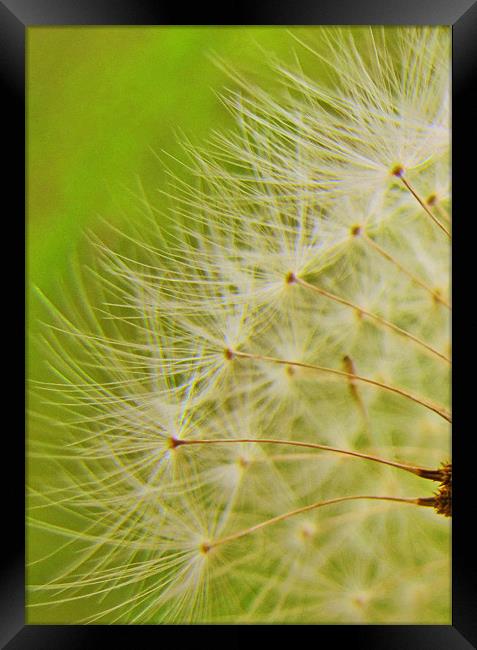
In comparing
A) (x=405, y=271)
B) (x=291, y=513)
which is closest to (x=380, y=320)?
(x=405, y=271)

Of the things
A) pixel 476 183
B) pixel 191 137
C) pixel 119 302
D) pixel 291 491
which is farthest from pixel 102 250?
pixel 476 183

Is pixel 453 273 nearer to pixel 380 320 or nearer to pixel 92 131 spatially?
pixel 380 320

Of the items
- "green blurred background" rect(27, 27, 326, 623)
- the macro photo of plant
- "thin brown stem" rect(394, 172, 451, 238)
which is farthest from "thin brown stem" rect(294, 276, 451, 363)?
"green blurred background" rect(27, 27, 326, 623)

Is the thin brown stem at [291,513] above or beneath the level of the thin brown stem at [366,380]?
beneath

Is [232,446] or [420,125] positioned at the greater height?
[420,125]

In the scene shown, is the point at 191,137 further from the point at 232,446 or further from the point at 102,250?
the point at 232,446

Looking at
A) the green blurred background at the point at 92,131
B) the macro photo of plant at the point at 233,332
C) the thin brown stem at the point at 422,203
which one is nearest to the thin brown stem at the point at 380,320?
the macro photo of plant at the point at 233,332

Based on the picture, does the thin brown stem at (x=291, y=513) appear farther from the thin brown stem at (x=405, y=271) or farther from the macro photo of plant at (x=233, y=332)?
the thin brown stem at (x=405, y=271)
